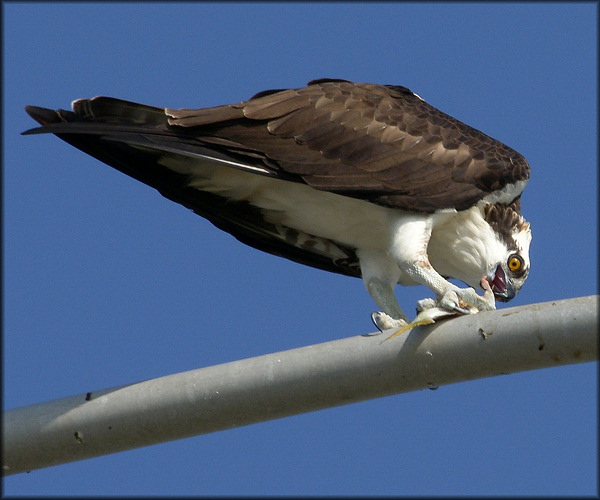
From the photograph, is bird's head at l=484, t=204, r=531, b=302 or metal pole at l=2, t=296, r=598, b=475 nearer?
metal pole at l=2, t=296, r=598, b=475

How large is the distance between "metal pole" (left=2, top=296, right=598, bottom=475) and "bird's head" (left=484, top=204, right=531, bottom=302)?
239 cm

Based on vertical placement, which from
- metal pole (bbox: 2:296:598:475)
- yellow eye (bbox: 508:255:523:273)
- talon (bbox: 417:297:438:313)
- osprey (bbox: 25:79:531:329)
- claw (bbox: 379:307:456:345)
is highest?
osprey (bbox: 25:79:531:329)

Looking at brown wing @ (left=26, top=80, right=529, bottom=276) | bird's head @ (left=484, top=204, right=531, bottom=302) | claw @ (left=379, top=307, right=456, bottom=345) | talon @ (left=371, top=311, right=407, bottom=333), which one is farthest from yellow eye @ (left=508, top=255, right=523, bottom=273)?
claw @ (left=379, top=307, right=456, bottom=345)

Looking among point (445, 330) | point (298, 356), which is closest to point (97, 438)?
point (298, 356)

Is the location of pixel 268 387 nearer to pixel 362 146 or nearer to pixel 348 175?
pixel 348 175

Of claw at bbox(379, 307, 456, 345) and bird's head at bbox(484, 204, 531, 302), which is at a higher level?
bird's head at bbox(484, 204, 531, 302)

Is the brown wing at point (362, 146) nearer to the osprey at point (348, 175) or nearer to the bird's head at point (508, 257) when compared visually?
the osprey at point (348, 175)

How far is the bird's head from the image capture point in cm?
639

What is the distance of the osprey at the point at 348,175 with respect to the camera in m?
5.67

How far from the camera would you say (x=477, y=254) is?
6.43 m

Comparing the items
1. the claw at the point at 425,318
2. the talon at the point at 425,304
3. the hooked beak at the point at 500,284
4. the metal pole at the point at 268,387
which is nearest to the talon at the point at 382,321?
the talon at the point at 425,304

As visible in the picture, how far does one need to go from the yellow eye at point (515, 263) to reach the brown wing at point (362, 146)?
566 millimetres

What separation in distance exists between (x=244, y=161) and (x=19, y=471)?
2372 millimetres

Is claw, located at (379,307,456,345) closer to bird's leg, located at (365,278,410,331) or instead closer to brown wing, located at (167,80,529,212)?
brown wing, located at (167,80,529,212)
